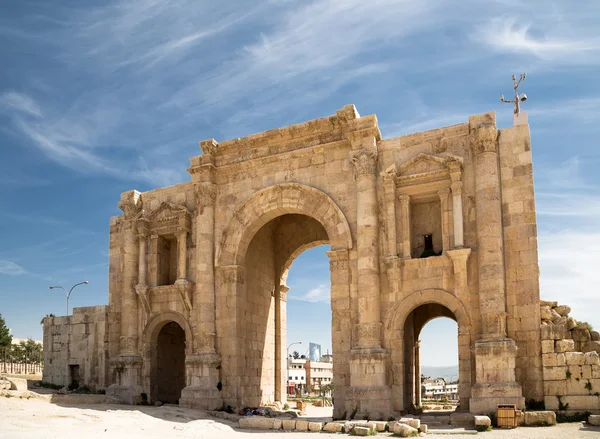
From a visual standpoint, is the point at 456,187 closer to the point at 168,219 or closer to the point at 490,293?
the point at 490,293

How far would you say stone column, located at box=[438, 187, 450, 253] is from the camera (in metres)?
18.0

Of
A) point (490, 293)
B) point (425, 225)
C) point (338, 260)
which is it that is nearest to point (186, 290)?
point (338, 260)

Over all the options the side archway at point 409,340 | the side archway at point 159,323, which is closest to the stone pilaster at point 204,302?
the side archway at point 159,323

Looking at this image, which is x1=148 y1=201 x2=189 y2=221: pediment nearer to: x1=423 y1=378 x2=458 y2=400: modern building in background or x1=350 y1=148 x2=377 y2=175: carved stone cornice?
x1=350 y1=148 x2=377 y2=175: carved stone cornice

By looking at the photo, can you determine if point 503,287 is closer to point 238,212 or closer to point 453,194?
point 453,194

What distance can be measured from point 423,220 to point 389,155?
90.0 inches

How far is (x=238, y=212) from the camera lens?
71.4 feet

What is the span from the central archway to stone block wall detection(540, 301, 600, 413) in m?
5.64

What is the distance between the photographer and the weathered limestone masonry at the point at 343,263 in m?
17.3

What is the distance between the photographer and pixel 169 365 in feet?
78.7

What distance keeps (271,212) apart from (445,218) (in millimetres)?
6181

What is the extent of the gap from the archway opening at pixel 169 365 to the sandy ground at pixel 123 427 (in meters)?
4.83

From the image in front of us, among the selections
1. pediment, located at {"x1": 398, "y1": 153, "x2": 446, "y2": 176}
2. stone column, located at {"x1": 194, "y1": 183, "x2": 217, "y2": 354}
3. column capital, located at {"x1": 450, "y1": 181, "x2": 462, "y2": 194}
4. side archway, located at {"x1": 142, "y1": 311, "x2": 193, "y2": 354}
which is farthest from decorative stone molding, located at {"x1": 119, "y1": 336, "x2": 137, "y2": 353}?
column capital, located at {"x1": 450, "y1": 181, "x2": 462, "y2": 194}

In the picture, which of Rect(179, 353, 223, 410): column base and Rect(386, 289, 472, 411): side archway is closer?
Rect(386, 289, 472, 411): side archway
